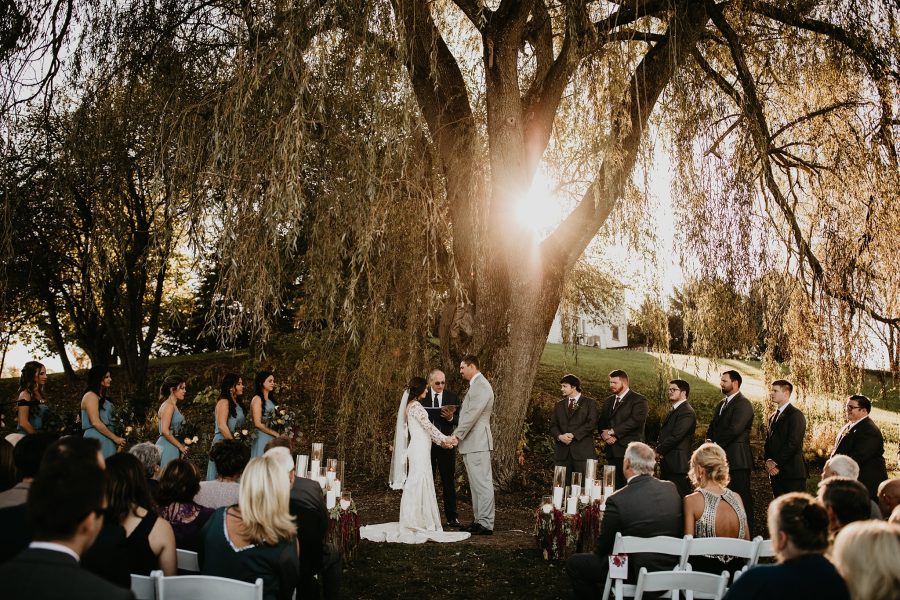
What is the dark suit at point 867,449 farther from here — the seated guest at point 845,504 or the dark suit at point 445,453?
the seated guest at point 845,504

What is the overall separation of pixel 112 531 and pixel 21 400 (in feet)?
18.7

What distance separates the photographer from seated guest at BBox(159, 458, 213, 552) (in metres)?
4.36

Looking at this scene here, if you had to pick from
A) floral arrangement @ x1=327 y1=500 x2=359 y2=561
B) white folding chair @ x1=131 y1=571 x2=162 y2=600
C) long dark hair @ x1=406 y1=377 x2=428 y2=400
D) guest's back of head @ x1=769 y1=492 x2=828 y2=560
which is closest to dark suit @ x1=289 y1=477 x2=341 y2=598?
white folding chair @ x1=131 y1=571 x2=162 y2=600

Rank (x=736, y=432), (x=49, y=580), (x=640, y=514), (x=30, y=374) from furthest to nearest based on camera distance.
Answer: (x=30, y=374) < (x=736, y=432) < (x=640, y=514) < (x=49, y=580)

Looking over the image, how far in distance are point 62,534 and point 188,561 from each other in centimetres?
192

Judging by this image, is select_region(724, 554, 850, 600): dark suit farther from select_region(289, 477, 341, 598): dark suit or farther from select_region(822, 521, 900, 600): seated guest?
select_region(289, 477, 341, 598): dark suit

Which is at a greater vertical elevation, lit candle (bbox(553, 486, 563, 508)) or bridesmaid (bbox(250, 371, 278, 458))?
bridesmaid (bbox(250, 371, 278, 458))

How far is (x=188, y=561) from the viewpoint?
4.16 metres

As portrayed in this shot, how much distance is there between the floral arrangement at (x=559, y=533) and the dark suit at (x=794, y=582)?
13.1 ft

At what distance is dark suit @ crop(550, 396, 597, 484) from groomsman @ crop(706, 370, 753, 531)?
1341 millimetres

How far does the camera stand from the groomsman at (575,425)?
8.95 m

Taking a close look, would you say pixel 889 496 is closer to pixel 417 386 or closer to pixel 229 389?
pixel 417 386

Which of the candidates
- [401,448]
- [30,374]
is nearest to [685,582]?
[401,448]

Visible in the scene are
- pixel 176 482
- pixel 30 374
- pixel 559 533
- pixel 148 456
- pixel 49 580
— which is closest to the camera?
pixel 49 580
